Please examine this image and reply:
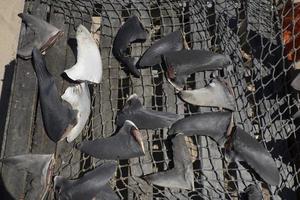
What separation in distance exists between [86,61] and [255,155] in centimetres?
75

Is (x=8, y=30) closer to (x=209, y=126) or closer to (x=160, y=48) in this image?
(x=160, y=48)

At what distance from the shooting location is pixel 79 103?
1844mm

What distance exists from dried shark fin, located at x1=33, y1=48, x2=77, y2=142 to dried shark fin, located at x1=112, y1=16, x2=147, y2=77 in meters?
0.30

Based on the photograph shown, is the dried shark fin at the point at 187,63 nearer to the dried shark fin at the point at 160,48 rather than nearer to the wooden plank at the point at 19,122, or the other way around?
the dried shark fin at the point at 160,48

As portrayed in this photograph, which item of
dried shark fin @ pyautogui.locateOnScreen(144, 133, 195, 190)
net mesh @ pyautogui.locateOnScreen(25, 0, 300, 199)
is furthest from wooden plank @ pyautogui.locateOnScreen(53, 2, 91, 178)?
dried shark fin @ pyautogui.locateOnScreen(144, 133, 195, 190)

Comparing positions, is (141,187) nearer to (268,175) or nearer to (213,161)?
(213,161)

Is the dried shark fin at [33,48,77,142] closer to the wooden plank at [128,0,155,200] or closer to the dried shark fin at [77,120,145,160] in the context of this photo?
the dried shark fin at [77,120,145,160]

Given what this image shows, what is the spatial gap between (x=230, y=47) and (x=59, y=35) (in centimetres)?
73

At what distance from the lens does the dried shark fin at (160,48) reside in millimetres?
1944

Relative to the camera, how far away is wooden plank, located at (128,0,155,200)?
1737 mm

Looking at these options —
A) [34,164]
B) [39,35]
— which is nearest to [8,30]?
[39,35]

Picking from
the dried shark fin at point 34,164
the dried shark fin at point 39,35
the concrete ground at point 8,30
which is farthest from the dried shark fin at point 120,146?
the concrete ground at point 8,30

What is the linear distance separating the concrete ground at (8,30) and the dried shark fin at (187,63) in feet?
3.16

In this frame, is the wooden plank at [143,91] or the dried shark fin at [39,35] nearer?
the wooden plank at [143,91]
